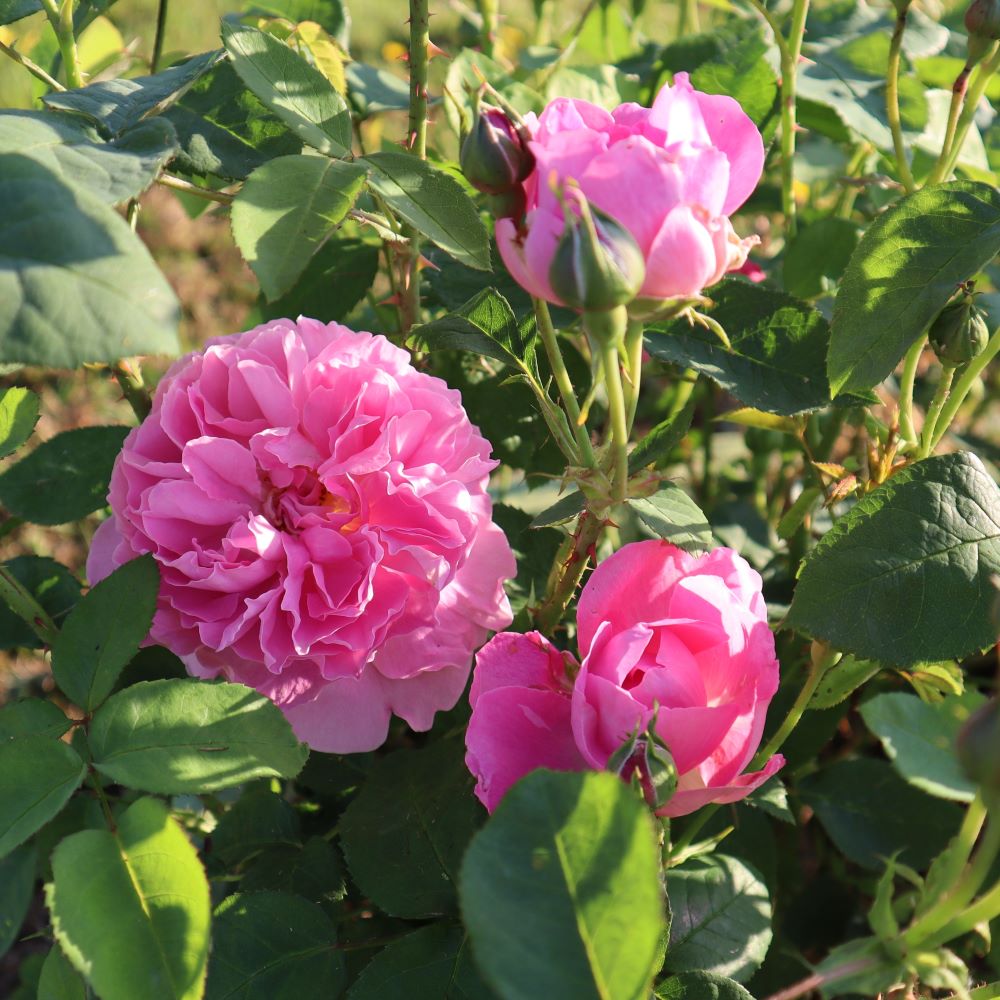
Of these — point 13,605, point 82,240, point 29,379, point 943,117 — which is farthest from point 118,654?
point 29,379

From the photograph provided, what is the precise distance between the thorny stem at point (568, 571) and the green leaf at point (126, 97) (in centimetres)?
33

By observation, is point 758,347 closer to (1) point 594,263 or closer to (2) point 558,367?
(2) point 558,367

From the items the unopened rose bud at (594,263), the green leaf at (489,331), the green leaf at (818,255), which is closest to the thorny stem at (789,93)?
the green leaf at (818,255)

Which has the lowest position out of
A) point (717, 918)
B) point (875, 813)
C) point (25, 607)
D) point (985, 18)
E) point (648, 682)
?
point (875, 813)

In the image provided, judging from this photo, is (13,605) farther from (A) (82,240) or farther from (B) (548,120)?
(B) (548,120)

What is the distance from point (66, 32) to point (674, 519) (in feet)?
1.63

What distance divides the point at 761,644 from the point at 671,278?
19 centimetres

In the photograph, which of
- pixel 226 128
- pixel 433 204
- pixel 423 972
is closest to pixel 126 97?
pixel 226 128

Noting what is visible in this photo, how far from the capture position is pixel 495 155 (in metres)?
0.49

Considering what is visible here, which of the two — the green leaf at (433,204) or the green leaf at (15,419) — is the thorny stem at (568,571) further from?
the green leaf at (15,419)

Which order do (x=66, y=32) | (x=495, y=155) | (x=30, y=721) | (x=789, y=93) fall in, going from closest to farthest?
(x=495, y=155)
(x=30, y=721)
(x=66, y=32)
(x=789, y=93)

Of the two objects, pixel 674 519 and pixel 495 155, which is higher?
pixel 495 155

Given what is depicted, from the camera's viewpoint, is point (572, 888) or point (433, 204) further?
point (433, 204)

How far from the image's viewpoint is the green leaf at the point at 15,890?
67 centimetres
